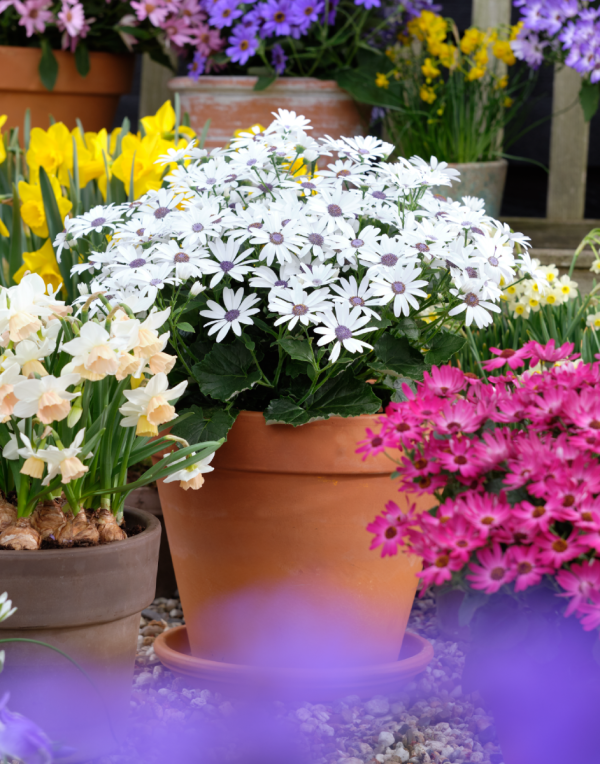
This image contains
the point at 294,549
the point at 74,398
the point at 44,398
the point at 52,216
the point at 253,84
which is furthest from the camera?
the point at 253,84

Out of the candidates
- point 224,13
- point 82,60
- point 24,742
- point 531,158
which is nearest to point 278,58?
point 224,13

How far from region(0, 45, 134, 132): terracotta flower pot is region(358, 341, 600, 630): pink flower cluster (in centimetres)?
170

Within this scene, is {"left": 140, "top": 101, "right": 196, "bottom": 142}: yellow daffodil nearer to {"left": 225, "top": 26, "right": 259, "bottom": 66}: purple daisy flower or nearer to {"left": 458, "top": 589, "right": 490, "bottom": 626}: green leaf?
{"left": 225, "top": 26, "right": 259, "bottom": 66}: purple daisy flower

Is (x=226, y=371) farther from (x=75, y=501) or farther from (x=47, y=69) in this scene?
(x=47, y=69)

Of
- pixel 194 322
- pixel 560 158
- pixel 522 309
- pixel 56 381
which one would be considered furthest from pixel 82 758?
pixel 560 158

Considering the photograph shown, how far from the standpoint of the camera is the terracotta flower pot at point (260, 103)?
2.05 metres

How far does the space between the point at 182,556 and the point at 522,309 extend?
2.28ft

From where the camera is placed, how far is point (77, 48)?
2.20m

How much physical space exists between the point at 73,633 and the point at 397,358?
50 cm

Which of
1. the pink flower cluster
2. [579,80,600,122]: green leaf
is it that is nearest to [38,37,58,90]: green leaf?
[579,80,600,122]: green leaf

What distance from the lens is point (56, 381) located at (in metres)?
0.82

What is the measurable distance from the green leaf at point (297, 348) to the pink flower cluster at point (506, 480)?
18 cm

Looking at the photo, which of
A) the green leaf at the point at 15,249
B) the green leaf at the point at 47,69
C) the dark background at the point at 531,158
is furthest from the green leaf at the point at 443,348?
the dark background at the point at 531,158

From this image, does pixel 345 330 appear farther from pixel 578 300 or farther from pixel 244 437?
pixel 578 300
